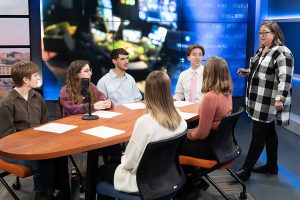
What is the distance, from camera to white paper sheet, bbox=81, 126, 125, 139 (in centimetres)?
266

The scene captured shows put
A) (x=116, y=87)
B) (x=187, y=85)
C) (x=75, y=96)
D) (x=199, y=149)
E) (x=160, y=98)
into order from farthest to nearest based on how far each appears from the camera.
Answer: (x=187, y=85), (x=116, y=87), (x=75, y=96), (x=199, y=149), (x=160, y=98)

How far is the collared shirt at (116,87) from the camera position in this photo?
416cm

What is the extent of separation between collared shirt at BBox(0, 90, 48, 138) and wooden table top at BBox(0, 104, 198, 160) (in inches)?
10.1

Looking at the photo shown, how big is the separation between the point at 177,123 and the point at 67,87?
1527 mm

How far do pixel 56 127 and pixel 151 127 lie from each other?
0.96 m

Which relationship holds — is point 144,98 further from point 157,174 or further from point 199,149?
point 199,149

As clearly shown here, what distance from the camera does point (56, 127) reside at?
2.88 meters

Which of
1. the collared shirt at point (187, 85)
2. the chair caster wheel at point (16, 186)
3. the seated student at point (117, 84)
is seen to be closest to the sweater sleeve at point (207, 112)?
the collared shirt at point (187, 85)

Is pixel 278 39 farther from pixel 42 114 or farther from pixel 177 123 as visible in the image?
pixel 42 114

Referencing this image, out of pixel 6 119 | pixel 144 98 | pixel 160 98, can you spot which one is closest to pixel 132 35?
pixel 6 119

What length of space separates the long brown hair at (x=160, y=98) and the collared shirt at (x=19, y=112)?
122 centimetres

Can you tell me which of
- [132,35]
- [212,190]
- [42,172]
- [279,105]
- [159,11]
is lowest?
[212,190]

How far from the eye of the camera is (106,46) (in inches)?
231

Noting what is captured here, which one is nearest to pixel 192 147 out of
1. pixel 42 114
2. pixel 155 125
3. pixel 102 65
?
pixel 155 125
